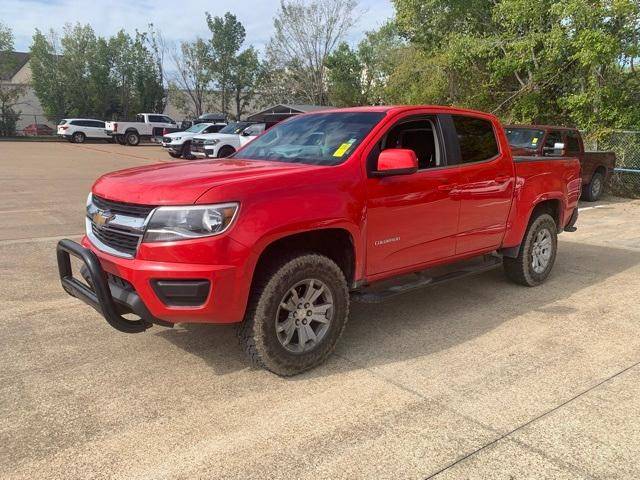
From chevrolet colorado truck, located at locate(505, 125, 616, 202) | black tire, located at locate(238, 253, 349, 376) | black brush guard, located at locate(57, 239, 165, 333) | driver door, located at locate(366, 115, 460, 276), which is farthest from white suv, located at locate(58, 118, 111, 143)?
black tire, located at locate(238, 253, 349, 376)

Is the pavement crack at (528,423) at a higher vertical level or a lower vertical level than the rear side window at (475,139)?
lower

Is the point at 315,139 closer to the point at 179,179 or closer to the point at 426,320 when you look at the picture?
the point at 179,179

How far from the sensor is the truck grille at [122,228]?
3336mm

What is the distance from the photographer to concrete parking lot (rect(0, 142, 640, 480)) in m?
2.78

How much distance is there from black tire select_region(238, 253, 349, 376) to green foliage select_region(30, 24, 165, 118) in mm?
48796

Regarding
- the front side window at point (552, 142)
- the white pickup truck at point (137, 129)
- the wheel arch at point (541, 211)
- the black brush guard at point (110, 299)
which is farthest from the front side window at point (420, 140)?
the white pickup truck at point (137, 129)

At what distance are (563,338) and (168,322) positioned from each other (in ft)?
10.3

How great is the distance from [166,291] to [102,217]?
2.67ft

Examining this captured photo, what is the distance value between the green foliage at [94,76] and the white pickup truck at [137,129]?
12838 mm

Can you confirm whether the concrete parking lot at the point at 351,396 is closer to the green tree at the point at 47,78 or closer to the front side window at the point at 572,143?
the front side window at the point at 572,143

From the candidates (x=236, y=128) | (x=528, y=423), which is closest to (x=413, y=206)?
(x=528, y=423)

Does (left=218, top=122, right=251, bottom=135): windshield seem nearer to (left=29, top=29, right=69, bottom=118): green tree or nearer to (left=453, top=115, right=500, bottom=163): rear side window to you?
(left=453, top=115, right=500, bottom=163): rear side window

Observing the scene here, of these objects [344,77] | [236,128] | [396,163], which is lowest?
[396,163]

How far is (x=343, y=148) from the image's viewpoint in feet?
13.3
